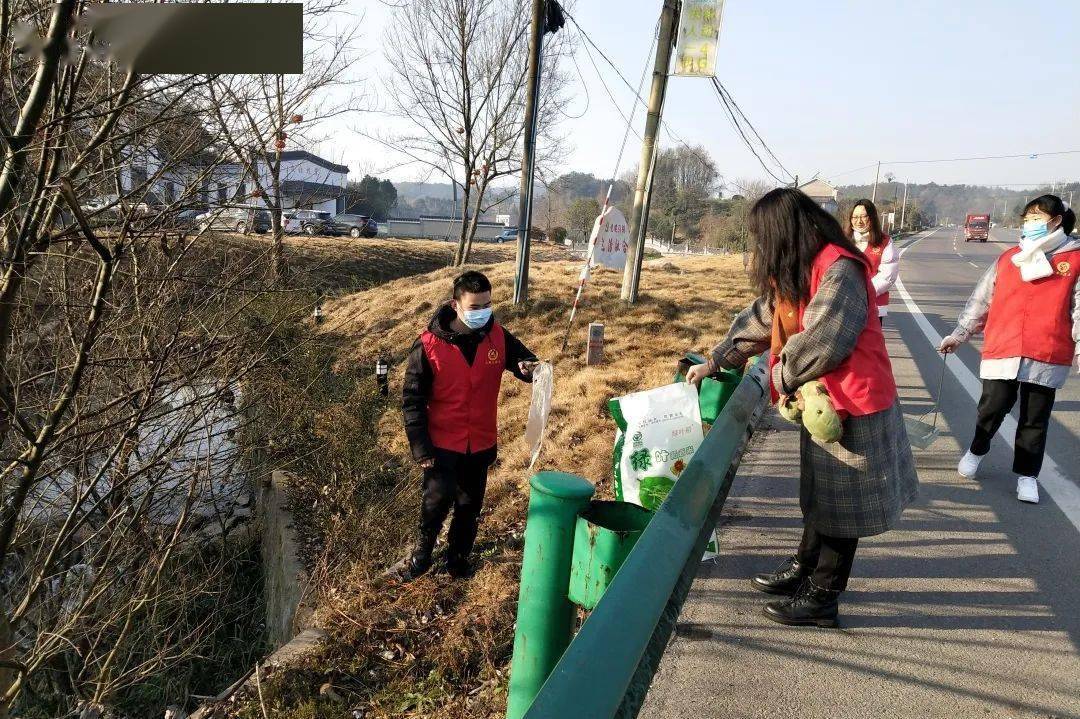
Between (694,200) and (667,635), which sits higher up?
(694,200)

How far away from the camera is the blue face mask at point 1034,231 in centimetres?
404

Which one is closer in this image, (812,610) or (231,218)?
(812,610)

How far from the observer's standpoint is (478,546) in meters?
4.56

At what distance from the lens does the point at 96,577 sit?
15.6 feet

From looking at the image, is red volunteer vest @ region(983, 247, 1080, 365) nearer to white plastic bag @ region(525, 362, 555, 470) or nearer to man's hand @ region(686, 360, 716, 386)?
man's hand @ region(686, 360, 716, 386)

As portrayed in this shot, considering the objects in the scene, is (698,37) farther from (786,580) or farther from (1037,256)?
(786,580)

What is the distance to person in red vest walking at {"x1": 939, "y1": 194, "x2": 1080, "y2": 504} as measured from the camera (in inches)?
158

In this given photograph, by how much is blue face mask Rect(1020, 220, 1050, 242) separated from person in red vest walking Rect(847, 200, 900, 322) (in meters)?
1.95

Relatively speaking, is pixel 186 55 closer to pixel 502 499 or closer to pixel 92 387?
pixel 92 387

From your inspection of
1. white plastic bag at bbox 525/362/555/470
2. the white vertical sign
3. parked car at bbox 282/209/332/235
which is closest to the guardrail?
white plastic bag at bbox 525/362/555/470

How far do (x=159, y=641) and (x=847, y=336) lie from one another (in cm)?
632

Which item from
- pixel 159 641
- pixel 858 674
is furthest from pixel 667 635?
pixel 159 641

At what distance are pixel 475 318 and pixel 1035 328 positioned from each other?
10.8 feet

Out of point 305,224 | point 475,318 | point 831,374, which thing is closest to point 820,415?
point 831,374
